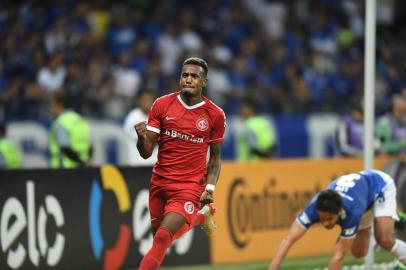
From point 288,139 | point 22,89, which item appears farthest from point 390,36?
point 22,89

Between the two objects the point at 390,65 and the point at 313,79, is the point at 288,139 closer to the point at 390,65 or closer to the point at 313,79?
the point at 313,79

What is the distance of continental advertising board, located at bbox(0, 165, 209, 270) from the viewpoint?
39.6 ft

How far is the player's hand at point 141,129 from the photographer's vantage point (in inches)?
375

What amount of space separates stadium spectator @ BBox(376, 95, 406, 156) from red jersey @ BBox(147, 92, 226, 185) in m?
7.17

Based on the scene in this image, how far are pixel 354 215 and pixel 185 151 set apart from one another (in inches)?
70.7

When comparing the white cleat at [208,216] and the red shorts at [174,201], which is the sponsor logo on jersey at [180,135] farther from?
the white cleat at [208,216]

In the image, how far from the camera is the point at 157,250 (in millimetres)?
9664

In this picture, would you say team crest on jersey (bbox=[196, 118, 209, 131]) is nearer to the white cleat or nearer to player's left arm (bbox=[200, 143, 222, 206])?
player's left arm (bbox=[200, 143, 222, 206])

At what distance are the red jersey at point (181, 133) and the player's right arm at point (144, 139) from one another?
0.10 meters

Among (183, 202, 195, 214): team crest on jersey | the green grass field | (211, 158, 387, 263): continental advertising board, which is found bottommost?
the green grass field

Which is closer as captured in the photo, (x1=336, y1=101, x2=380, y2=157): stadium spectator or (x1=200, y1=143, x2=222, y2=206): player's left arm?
(x1=200, y1=143, x2=222, y2=206): player's left arm

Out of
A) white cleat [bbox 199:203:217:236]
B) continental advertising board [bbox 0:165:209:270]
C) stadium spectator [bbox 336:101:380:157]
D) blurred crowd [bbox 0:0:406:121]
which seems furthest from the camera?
blurred crowd [bbox 0:0:406:121]

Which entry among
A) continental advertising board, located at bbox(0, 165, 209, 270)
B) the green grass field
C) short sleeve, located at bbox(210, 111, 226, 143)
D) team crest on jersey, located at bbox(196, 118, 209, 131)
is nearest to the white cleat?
short sleeve, located at bbox(210, 111, 226, 143)

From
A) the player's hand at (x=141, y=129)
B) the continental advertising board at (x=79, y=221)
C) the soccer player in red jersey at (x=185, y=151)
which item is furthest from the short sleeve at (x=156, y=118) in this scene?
the continental advertising board at (x=79, y=221)
